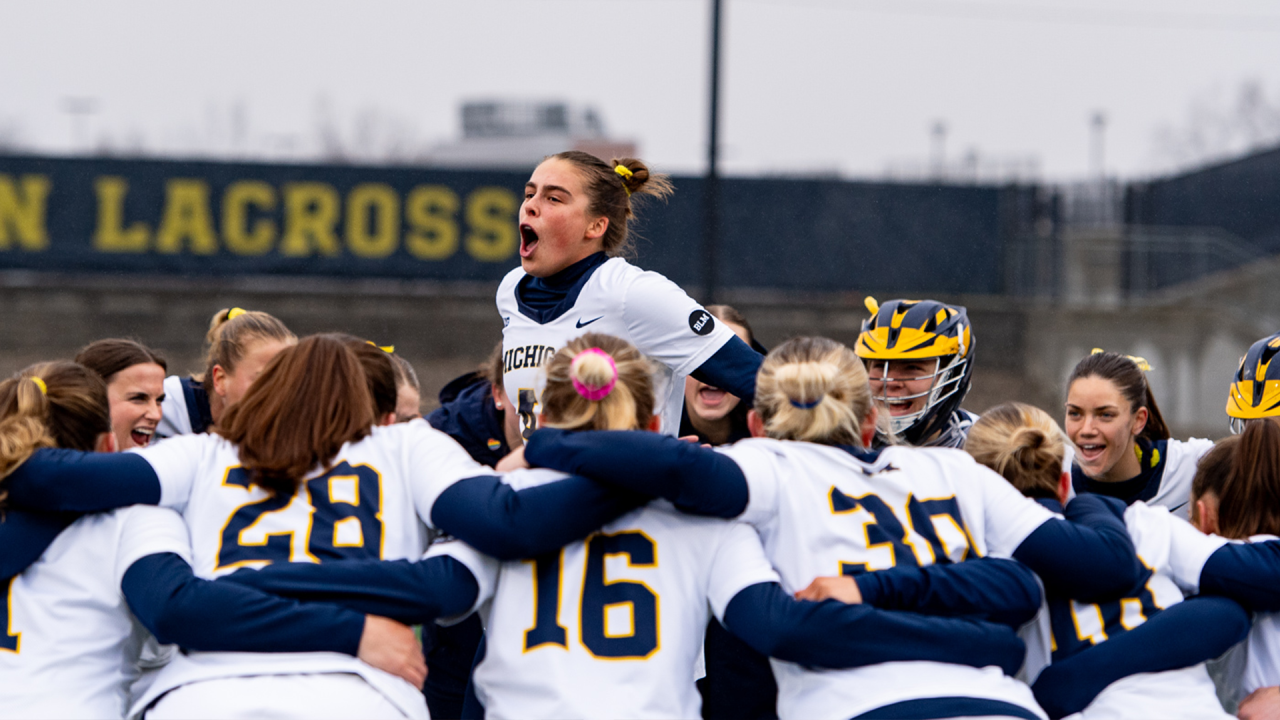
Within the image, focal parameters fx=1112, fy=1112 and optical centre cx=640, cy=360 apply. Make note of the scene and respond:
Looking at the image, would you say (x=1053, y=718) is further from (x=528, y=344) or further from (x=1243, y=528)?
(x=528, y=344)

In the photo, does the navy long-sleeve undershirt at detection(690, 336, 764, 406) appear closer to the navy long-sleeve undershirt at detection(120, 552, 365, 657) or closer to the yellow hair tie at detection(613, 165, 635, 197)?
the yellow hair tie at detection(613, 165, 635, 197)

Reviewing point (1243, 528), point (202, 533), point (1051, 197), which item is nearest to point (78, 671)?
point (202, 533)

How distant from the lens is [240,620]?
2.79 m

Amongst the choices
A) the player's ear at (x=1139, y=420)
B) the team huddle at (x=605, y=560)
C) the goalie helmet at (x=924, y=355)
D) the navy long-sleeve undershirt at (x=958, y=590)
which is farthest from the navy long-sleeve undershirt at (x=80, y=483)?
the player's ear at (x=1139, y=420)

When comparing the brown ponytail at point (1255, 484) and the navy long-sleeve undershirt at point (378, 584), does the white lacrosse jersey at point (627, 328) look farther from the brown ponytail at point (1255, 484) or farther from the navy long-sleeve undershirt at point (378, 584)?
the brown ponytail at point (1255, 484)

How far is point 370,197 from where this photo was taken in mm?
16844

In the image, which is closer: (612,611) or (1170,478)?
(612,611)

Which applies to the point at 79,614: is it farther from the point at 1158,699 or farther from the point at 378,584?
the point at 1158,699

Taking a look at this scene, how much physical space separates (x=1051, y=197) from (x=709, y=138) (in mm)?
A: 10287

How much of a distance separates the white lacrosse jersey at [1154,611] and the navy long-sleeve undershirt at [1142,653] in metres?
0.03

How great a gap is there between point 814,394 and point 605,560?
28.8 inches

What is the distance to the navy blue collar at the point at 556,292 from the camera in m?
4.00

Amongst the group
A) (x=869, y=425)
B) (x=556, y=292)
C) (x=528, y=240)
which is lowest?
(x=869, y=425)

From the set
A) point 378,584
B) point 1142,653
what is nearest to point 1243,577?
point 1142,653
